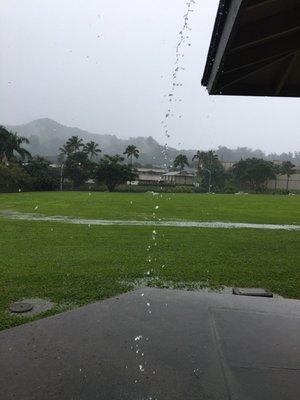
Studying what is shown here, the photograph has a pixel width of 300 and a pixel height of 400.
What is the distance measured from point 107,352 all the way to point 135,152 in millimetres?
91002

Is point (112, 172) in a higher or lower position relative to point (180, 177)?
higher

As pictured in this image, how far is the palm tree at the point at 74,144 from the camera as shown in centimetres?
9506

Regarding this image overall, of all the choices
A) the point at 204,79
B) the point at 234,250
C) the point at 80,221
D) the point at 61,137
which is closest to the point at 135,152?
the point at 61,137

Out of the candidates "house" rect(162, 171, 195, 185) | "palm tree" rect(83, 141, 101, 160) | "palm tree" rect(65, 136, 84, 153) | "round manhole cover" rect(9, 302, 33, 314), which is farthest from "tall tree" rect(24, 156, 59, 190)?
"round manhole cover" rect(9, 302, 33, 314)

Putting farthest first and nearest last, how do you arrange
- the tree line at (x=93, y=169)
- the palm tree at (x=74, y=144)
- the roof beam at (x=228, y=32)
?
the palm tree at (x=74, y=144)
the tree line at (x=93, y=169)
the roof beam at (x=228, y=32)

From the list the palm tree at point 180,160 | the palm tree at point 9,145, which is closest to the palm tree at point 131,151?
the palm tree at point 180,160

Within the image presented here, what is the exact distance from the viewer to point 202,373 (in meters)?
Result: 4.14

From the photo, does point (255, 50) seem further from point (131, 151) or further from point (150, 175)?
point (150, 175)

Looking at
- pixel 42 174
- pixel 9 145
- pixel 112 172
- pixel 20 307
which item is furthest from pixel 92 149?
pixel 20 307

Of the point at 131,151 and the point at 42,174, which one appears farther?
the point at 131,151

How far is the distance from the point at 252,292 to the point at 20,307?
3.44 m

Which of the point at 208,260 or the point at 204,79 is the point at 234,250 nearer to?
the point at 208,260

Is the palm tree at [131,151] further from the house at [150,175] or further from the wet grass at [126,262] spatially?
the wet grass at [126,262]

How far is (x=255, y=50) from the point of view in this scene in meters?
5.01
